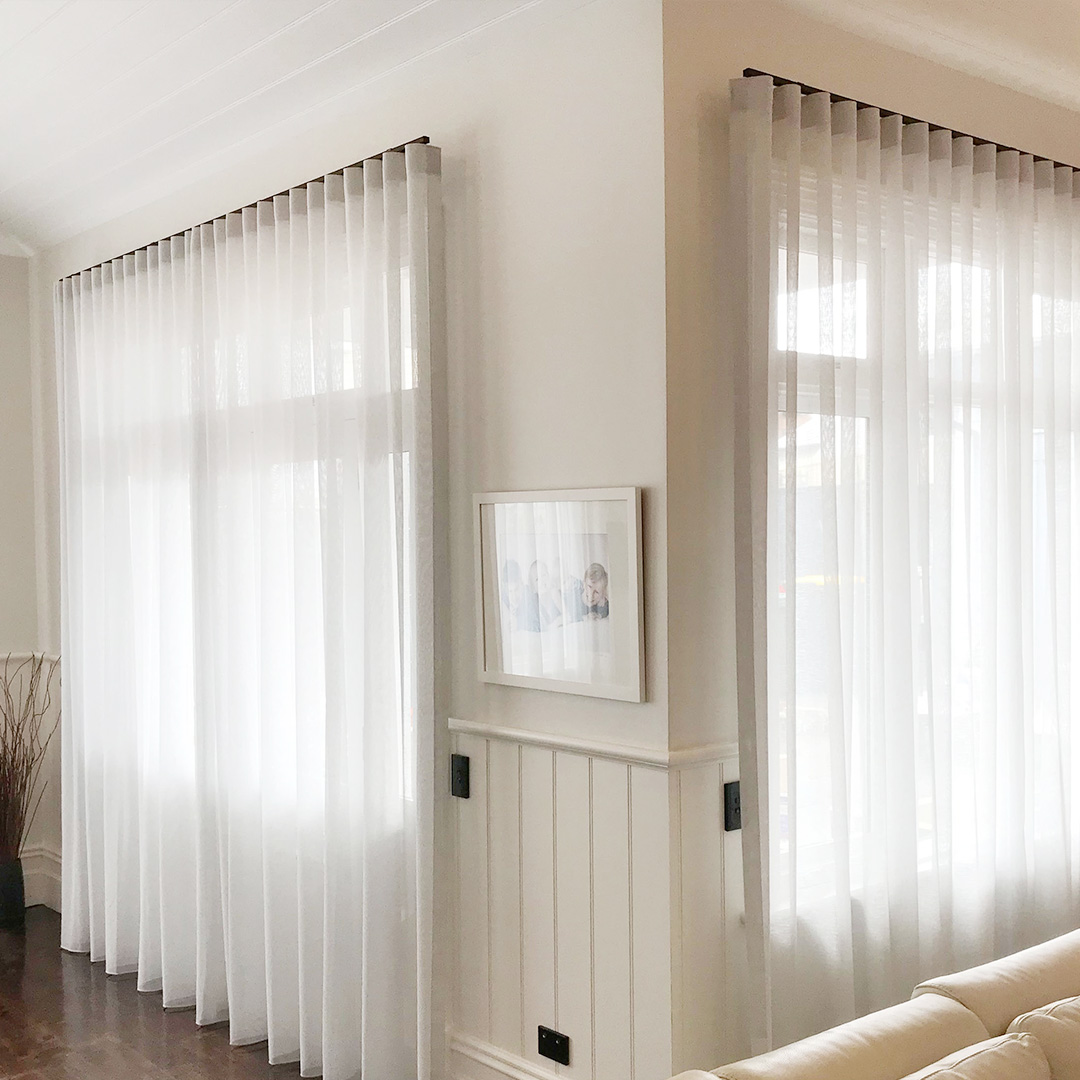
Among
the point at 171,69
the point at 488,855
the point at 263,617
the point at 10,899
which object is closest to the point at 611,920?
the point at 488,855

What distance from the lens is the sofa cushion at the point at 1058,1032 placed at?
1.83 metres

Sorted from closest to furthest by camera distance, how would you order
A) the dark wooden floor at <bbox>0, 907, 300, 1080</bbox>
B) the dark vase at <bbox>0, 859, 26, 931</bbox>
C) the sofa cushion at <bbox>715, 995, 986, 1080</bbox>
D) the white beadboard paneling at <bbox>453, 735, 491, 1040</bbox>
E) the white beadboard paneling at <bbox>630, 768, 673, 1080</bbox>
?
the sofa cushion at <bbox>715, 995, 986, 1080</bbox> < the white beadboard paneling at <bbox>630, 768, 673, 1080</bbox> < the white beadboard paneling at <bbox>453, 735, 491, 1040</bbox> < the dark wooden floor at <bbox>0, 907, 300, 1080</bbox> < the dark vase at <bbox>0, 859, 26, 931</bbox>

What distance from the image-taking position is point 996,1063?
5.72 ft

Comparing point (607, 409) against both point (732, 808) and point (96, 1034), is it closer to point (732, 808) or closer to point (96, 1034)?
point (732, 808)

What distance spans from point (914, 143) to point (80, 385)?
308 cm

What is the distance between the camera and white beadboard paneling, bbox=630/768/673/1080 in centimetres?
260

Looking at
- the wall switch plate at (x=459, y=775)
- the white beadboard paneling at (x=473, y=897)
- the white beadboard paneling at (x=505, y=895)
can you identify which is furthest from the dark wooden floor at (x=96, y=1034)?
the wall switch plate at (x=459, y=775)

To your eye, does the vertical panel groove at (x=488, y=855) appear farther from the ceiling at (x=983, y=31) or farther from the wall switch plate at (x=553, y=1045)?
the ceiling at (x=983, y=31)

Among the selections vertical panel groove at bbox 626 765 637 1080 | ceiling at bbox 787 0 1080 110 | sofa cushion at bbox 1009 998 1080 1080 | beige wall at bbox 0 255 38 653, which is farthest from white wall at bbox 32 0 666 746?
beige wall at bbox 0 255 38 653

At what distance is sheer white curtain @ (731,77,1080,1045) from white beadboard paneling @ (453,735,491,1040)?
2.47 ft

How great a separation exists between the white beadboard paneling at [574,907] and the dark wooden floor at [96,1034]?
41.7 inches

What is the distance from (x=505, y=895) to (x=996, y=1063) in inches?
57.8

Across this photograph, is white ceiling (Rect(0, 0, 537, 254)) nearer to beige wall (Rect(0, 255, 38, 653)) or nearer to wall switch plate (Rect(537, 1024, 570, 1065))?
beige wall (Rect(0, 255, 38, 653))

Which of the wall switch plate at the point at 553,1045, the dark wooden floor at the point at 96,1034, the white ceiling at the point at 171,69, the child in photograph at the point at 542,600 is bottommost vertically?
the dark wooden floor at the point at 96,1034
